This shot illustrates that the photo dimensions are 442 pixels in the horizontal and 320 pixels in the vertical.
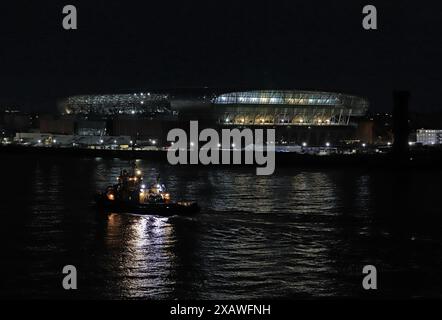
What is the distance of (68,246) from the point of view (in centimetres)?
1298

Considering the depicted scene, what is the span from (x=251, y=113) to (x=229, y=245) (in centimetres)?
4633

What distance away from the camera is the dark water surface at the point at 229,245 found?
10156 mm

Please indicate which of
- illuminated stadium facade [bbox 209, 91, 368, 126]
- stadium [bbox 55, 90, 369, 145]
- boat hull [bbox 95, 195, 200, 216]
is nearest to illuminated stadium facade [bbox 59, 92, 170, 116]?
stadium [bbox 55, 90, 369, 145]

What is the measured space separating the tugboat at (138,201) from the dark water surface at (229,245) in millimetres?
406

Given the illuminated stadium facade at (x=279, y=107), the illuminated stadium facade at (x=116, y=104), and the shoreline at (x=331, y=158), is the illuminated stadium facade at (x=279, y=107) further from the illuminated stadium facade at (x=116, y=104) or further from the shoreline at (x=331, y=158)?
the shoreline at (x=331, y=158)

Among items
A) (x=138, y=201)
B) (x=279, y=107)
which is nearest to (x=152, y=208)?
(x=138, y=201)

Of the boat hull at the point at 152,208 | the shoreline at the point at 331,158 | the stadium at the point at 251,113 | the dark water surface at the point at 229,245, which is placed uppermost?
the stadium at the point at 251,113

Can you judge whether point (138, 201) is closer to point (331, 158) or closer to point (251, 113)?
point (331, 158)

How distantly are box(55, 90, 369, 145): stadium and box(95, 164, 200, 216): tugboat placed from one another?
3877cm

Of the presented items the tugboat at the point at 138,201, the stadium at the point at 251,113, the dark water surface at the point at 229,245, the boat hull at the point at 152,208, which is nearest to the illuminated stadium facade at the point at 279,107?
the stadium at the point at 251,113

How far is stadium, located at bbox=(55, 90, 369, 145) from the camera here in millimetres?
58031

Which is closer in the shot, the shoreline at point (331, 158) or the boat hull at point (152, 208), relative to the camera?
the boat hull at point (152, 208)

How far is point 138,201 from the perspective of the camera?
1738cm

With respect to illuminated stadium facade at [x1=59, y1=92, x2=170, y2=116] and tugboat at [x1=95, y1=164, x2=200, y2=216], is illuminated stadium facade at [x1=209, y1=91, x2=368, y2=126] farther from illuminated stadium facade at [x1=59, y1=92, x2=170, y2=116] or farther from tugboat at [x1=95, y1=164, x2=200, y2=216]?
tugboat at [x1=95, y1=164, x2=200, y2=216]
